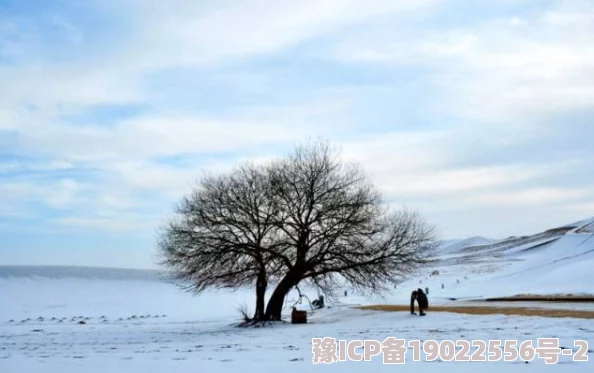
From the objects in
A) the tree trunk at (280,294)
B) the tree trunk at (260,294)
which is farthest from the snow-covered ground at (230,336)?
the tree trunk at (280,294)

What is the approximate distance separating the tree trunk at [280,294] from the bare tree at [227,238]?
1.83ft

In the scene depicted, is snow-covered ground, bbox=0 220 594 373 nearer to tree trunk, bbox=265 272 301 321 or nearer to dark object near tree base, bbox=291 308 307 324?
dark object near tree base, bbox=291 308 307 324

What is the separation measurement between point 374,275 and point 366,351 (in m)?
14.1

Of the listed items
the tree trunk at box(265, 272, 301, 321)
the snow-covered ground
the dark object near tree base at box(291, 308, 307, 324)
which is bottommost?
the snow-covered ground

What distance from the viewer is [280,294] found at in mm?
31734

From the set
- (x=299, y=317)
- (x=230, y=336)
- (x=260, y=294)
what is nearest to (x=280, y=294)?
(x=260, y=294)

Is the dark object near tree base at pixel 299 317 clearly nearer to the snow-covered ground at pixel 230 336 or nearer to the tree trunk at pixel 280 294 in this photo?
the snow-covered ground at pixel 230 336

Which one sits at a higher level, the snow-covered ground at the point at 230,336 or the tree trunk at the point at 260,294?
the tree trunk at the point at 260,294

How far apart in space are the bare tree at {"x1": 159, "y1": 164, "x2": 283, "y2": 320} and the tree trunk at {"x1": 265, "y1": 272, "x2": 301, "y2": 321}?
1.83 feet

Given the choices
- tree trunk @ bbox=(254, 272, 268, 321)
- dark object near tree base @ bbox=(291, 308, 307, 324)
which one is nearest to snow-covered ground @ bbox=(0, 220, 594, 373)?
dark object near tree base @ bbox=(291, 308, 307, 324)

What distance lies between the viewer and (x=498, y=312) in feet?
90.1

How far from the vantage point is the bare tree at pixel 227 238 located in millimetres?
30547

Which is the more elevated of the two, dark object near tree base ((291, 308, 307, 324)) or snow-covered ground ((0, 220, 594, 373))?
dark object near tree base ((291, 308, 307, 324))

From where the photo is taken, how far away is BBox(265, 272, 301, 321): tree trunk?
31.4 meters
